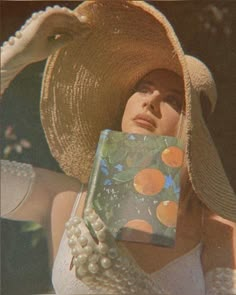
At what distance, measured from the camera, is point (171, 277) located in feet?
3.81

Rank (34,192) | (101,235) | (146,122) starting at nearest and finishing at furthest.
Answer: (101,235) < (146,122) < (34,192)

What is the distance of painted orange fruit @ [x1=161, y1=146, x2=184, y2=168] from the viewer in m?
1.14

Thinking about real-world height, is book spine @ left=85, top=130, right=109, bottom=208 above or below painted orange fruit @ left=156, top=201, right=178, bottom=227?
above

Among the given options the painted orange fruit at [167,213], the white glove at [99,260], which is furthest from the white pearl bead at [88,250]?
the painted orange fruit at [167,213]

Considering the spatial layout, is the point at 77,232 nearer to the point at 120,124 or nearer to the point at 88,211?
the point at 88,211

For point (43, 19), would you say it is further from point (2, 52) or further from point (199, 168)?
point (199, 168)

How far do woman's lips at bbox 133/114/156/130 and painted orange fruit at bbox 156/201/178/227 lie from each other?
0.13m

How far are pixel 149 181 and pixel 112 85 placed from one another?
24cm

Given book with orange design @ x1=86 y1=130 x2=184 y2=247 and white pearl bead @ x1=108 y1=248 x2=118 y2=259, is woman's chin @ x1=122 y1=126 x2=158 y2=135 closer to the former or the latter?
book with orange design @ x1=86 y1=130 x2=184 y2=247

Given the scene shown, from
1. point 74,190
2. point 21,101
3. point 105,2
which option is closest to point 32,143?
point 21,101

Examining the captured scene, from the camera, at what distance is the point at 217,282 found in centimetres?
117

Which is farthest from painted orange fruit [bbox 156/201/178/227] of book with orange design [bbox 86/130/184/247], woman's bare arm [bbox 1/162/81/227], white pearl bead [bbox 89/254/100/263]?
woman's bare arm [bbox 1/162/81/227]

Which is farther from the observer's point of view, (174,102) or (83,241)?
(174,102)

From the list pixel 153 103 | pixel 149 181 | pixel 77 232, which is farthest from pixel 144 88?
pixel 77 232
